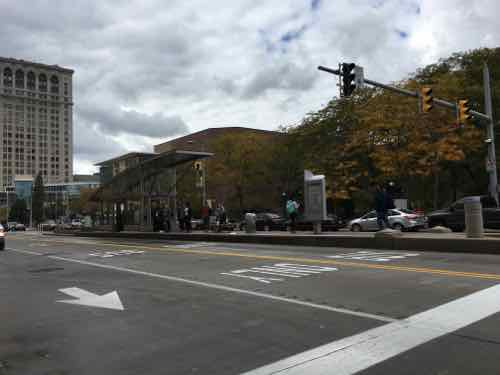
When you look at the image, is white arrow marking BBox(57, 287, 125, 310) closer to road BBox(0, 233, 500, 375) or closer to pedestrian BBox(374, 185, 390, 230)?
road BBox(0, 233, 500, 375)

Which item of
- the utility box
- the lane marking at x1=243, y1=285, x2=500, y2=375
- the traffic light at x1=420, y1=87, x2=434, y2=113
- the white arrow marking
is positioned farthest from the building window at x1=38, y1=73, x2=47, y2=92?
the lane marking at x1=243, y1=285, x2=500, y2=375

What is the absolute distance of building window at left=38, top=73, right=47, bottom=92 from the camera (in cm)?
16612

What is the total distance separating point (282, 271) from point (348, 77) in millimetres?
8852

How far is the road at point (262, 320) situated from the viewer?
14.6ft

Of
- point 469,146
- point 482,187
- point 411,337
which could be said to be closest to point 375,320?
point 411,337

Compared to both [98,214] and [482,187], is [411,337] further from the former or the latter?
[482,187]

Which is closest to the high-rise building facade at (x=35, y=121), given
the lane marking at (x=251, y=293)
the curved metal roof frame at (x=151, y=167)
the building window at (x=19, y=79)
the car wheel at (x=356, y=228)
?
the building window at (x=19, y=79)

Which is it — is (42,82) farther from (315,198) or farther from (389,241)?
(389,241)

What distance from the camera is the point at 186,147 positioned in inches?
4277

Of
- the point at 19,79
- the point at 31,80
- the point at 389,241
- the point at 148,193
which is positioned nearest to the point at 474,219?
the point at 389,241

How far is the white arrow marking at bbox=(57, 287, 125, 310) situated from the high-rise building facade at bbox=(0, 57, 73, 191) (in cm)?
15843

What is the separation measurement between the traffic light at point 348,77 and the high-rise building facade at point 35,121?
153784 millimetres

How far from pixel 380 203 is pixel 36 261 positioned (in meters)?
11.2

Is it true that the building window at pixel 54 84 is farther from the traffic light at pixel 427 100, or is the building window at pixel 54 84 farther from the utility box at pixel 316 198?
the traffic light at pixel 427 100
